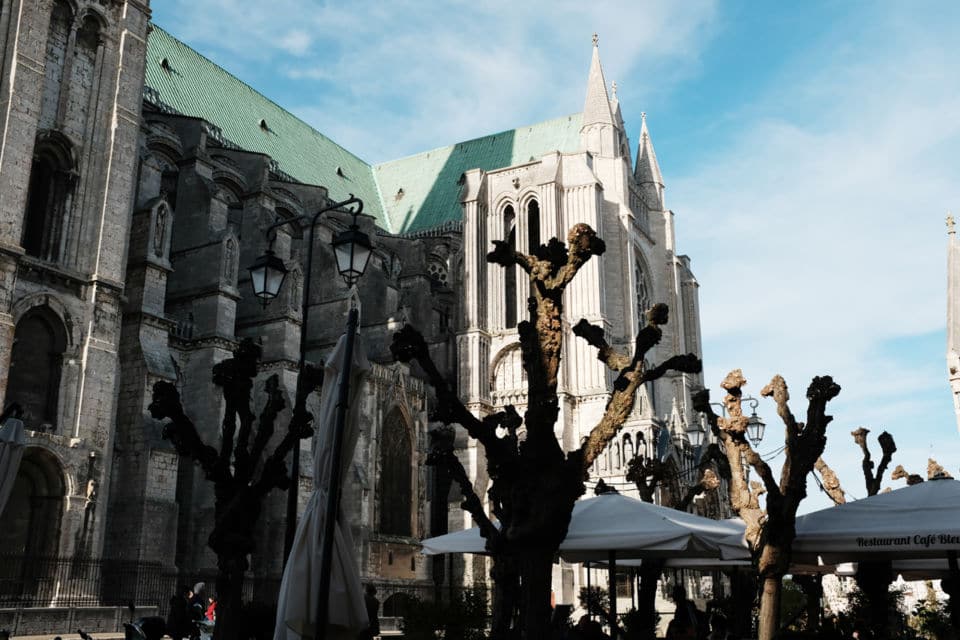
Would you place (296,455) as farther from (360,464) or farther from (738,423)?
(360,464)

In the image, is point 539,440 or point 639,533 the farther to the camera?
point 639,533

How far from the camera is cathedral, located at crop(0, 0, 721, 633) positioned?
18312 mm

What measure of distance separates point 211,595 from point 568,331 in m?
15.7

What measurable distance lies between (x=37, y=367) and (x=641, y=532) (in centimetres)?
1483

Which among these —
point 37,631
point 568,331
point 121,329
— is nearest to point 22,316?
point 121,329

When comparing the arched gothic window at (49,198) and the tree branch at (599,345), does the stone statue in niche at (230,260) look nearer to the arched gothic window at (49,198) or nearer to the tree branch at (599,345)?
the arched gothic window at (49,198)

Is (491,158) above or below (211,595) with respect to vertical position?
above

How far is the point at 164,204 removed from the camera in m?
21.7

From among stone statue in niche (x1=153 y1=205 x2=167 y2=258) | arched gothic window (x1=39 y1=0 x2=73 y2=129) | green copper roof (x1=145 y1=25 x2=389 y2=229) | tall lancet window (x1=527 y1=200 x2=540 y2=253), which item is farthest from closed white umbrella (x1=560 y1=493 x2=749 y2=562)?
green copper roof (x1=145 y1=25 x2=389 y2=229)

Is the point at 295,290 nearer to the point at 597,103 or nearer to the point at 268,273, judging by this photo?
the point at 268,273

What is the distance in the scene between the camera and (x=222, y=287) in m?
23.2

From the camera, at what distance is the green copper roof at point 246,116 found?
105ft

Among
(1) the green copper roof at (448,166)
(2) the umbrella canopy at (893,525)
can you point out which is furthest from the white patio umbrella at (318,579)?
(1) the green copper roof at (448,166)

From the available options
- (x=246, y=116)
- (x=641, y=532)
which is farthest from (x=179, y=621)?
(x=246, y=116)
